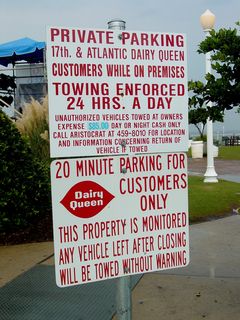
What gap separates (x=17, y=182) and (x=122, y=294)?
4.38 m

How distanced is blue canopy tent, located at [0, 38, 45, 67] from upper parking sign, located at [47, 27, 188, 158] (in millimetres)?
12708

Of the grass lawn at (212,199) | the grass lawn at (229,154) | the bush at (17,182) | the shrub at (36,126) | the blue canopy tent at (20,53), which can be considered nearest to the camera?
the bush at (17,182)

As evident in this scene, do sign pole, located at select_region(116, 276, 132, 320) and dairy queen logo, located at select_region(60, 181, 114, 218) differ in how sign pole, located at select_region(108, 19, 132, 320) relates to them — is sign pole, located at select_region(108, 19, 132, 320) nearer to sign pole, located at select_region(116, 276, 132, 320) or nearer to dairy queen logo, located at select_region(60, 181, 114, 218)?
sign pole, located at select_region(116, 276, 132, 320)

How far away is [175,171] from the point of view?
7.43ft

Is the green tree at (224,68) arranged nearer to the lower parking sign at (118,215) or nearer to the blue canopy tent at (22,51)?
the lower parking sign at (118,215)

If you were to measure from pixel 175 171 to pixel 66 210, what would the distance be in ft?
1.83

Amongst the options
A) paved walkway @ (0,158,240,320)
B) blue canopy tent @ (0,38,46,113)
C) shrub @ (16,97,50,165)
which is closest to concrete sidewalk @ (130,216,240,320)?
paved walkway @ (0,158,240,320)

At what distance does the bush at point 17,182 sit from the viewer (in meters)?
6.17

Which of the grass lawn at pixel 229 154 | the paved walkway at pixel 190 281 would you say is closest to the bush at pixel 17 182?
the paved walkway at pixel 190 281

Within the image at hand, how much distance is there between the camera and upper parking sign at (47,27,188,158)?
2.05 meters

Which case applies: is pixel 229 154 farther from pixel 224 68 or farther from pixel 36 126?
pixel 224 68

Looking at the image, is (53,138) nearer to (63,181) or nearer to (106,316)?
(63,181)

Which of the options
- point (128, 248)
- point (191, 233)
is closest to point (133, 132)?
point (128, 248)

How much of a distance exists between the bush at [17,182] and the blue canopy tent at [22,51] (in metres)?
8.56
